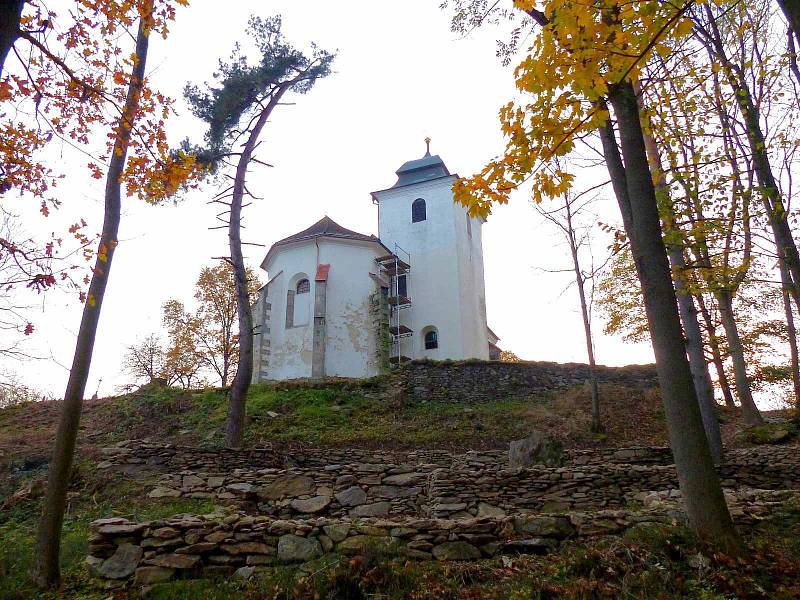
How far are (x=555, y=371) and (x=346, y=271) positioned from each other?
33.7 ft

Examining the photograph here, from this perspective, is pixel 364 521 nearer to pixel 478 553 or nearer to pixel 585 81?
pixel 478 553

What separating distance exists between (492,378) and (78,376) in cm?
1535

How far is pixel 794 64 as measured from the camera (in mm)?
9359

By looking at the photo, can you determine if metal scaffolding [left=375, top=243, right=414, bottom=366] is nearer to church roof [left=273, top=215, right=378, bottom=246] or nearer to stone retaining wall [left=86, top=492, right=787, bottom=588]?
church roof [left=273, top=215, right=378, bottom=246]

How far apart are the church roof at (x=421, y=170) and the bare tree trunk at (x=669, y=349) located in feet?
86.7

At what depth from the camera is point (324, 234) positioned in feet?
83.8

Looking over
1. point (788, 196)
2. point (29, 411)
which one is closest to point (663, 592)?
point (788, 196)

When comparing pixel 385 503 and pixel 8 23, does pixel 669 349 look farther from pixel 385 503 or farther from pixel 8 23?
pixel 8 23

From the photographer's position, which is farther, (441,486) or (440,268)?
(440,268)

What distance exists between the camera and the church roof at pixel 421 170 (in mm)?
32500

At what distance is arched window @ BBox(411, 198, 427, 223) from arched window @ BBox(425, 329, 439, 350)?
6.62 metres

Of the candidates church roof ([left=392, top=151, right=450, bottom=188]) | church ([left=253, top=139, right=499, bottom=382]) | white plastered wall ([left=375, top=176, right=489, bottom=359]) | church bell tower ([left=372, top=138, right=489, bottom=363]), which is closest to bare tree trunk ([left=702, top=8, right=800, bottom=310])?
church ([left=253, top=139, right=499, bottom=382])

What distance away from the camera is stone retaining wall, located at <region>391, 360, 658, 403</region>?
63.1 ft

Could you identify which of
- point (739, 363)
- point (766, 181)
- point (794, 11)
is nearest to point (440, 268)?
point (739, 363)
